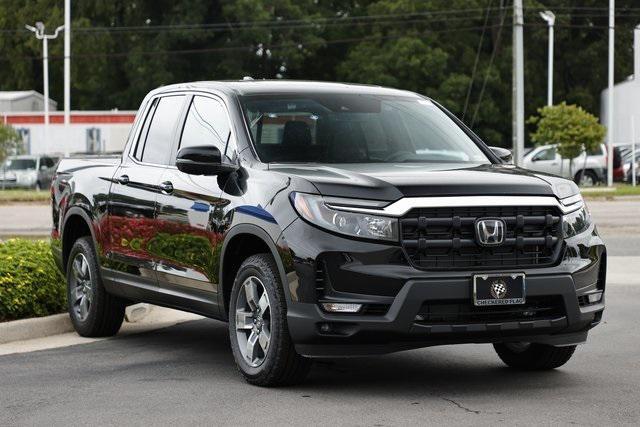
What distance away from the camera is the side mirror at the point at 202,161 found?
27.1ft

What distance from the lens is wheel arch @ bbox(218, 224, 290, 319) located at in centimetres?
776

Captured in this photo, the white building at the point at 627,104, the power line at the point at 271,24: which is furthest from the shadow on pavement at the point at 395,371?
the power line at the point at 271,24

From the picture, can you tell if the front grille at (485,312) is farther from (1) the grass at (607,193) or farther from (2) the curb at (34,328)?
(1) the grass at (607,193)

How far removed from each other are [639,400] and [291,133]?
268 centimetres

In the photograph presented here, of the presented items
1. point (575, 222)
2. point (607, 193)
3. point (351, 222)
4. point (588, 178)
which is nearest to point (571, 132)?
point (588, 178)

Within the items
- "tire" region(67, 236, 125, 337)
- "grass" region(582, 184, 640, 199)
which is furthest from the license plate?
"grass" region(582, 184, 640, 199)

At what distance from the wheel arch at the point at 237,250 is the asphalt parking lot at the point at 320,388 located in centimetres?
52

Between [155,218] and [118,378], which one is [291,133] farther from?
[118,378]

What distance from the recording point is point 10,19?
74.7 m

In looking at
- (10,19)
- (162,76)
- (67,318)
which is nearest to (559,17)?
(162,76)

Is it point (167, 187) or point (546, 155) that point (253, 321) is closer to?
point (167, 187)

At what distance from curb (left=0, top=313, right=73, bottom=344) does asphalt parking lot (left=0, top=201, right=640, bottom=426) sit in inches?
19.5

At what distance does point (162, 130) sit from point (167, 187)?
80 cm

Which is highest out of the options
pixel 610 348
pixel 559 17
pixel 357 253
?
pixel 559 17
